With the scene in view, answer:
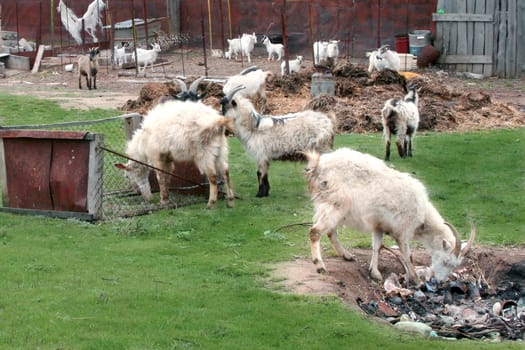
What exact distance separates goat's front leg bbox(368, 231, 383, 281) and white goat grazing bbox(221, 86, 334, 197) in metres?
3.64

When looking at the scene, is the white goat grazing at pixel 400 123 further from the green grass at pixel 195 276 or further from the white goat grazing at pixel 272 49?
the white goat grazing at pixel 272 49

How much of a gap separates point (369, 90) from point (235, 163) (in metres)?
6.08

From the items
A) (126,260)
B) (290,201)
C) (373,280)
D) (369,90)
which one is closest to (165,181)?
(290,201)

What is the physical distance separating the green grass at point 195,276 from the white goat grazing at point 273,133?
597 millimetres

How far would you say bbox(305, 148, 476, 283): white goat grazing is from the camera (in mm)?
8781

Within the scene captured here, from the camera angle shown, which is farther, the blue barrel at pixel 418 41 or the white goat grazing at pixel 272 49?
the white goat grazing at pixel 272 49

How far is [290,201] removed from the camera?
12.5 meters

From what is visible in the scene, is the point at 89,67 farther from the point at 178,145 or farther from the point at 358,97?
the point at 178,145

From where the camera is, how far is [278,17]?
107ft

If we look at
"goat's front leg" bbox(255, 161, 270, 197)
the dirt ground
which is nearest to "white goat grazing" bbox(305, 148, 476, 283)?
the dirt ground

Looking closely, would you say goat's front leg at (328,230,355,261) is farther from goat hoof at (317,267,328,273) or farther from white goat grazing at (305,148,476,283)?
goat hoof at (317,267,328,273)

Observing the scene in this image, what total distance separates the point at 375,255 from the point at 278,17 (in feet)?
79.8

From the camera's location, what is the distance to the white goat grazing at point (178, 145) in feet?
38.5

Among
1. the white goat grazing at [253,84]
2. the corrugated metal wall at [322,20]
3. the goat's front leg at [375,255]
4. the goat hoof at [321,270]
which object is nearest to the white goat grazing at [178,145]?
the goat's front leg at [375,255]
